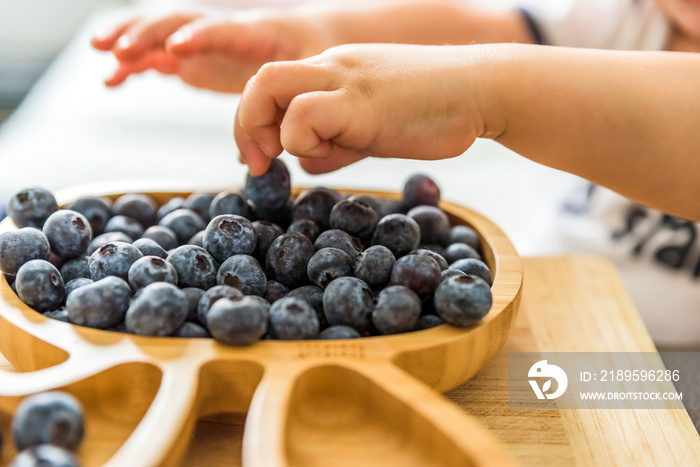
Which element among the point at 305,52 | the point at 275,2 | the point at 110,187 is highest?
the point at 275,2

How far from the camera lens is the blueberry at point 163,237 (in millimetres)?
739

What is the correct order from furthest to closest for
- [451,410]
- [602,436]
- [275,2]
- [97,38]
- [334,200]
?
[275,2] < [97,38] < [334,200] < [602,436] < [451,410]

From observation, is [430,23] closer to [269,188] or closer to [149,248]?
[269,188]

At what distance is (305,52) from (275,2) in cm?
161

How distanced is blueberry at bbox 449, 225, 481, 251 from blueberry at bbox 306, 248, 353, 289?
0.61 feet

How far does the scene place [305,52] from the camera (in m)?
1.17

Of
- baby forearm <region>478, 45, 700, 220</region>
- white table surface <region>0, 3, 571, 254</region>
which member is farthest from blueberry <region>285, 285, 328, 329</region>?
white table surface <region>0, 3, 571, 254</region>

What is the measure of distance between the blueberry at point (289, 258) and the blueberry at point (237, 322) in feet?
0.48

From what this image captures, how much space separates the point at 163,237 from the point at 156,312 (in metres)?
0.22

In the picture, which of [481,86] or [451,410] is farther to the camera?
[481,86]

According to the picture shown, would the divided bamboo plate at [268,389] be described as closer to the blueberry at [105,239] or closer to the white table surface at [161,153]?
the blueberry at [105,239]

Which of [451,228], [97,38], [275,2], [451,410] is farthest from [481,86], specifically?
[275,2]

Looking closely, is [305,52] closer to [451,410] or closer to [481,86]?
[481,86]

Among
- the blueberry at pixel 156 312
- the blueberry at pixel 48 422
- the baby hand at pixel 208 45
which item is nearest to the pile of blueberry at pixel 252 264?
the blueberry at pixel 156 312
